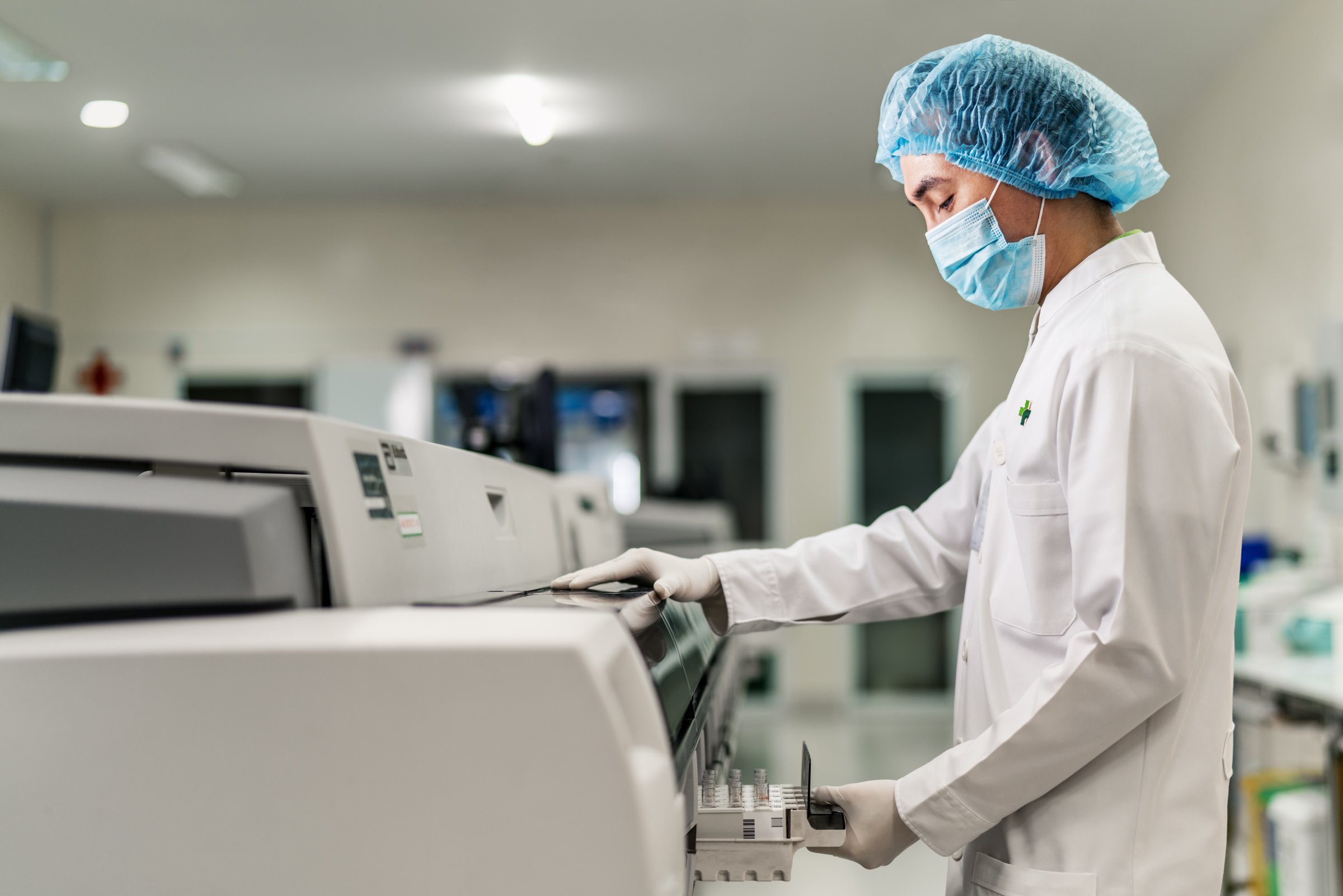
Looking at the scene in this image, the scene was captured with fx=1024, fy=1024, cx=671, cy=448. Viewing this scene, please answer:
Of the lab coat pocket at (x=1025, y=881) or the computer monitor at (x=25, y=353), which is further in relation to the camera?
the computer monitor at (x=25, y=353)

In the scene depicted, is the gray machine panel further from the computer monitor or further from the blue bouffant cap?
the computer monitor

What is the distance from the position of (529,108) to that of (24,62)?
6.84ft

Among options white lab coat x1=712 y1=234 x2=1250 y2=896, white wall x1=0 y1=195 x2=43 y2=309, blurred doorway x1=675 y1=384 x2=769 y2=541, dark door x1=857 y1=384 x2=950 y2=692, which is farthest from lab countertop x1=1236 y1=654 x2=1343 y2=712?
white wall x1=0 y1=195 x2=43 y2=309

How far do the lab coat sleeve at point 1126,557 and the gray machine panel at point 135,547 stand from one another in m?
0.67

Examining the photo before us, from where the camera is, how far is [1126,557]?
897 millimetres

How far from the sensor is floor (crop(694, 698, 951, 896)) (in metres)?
2.97

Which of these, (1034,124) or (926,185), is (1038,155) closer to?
(1034,124)

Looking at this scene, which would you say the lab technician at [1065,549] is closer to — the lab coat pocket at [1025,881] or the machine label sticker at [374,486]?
the lab coat pocket at [1025,881]

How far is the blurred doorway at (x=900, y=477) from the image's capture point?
20.4 ft

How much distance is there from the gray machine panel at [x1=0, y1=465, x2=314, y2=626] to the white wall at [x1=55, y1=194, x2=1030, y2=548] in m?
5.66

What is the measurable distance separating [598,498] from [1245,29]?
3.13 metres

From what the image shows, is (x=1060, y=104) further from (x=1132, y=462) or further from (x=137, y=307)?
(x=137, y=307)

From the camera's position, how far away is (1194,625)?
3.03 ft

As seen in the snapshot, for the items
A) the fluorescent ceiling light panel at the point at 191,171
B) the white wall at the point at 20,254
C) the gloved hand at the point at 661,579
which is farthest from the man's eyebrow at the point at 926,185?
the white wall at the point at 20,254
